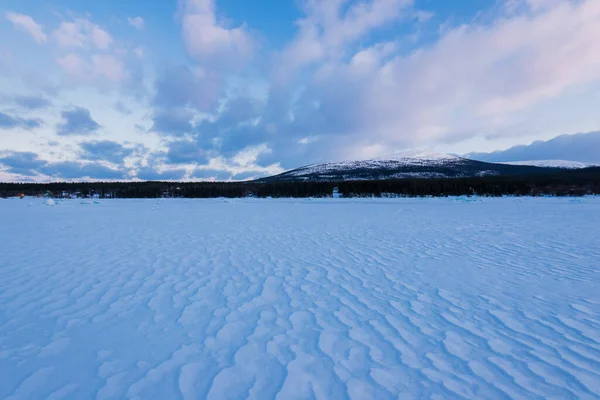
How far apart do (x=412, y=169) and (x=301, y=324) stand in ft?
460

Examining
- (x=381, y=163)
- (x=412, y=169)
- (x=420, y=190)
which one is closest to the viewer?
(x=420, y=190)

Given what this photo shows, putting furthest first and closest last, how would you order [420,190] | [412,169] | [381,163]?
1. [381,163]
2. [412,169]
3. [420,190]

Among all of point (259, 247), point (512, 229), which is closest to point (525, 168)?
point (512, 229)

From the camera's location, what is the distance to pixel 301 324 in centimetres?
372

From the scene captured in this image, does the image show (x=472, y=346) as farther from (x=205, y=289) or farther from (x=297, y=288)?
(x=205, y=289)

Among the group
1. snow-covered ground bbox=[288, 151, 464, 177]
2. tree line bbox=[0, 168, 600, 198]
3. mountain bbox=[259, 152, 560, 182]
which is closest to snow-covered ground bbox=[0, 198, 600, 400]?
tree line bbox=[0, 168, 600, 198]

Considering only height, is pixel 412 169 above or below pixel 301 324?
above

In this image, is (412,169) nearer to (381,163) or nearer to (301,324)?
(381,163)

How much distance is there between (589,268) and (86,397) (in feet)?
26.8

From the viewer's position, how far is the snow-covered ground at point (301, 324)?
261cm

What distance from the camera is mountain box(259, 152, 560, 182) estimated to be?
11706 centimetres

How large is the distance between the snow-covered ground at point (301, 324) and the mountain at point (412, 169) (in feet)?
359

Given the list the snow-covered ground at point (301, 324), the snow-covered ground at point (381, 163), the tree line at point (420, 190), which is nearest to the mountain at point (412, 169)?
the snow-covered ground at point (381, 163)

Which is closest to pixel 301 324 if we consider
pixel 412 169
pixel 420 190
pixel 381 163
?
pixel 420 190
